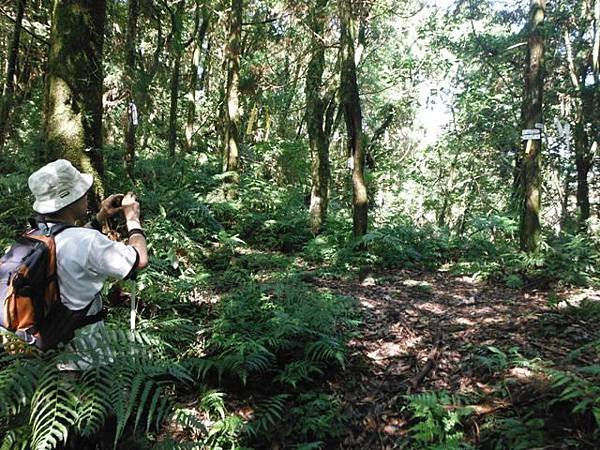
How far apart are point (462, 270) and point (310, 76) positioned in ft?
20.6

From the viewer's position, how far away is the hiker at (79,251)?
7.89ft

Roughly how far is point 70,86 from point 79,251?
261 cm

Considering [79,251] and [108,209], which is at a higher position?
[108,209]

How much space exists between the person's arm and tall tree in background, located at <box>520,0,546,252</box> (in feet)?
25.1

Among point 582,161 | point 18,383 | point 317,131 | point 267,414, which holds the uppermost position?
point 317,131

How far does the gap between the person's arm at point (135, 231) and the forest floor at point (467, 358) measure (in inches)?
87.1

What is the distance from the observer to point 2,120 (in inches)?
369

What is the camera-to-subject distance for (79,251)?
94.7 inches

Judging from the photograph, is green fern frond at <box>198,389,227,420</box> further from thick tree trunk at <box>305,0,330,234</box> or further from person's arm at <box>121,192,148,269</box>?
thick tree trunk at <box>305,0,330,234</box>

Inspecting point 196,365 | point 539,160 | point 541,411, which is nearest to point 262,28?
point 539,160

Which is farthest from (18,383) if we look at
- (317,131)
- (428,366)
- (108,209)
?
(317,131)

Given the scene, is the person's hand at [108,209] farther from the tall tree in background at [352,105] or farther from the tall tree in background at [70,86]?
the tall tree in background at [352,105]

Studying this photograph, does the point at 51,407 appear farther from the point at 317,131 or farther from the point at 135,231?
the point at 317,131

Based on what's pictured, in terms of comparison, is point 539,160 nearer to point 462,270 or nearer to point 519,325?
point 462,270
